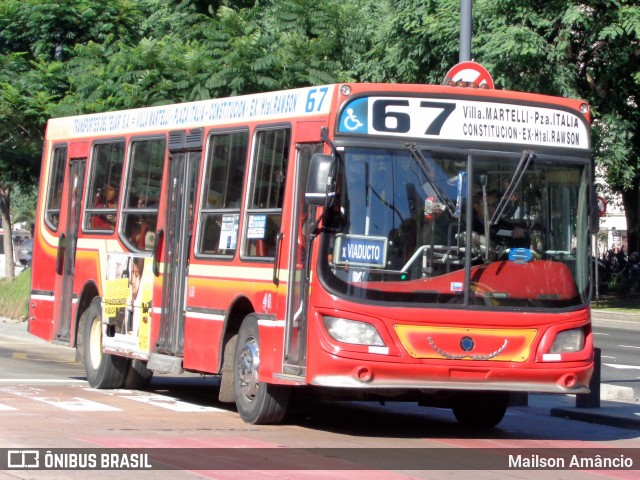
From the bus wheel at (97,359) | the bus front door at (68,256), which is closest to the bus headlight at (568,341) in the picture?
the bus wheel at (97,359)

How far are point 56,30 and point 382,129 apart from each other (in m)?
18.3

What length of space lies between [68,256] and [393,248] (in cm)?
644

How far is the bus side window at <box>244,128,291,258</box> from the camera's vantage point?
1130cm

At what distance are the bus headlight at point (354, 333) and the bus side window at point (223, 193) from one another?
1957mm

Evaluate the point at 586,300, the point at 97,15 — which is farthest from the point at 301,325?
the point at 97,15

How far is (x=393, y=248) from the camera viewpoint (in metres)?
10.4

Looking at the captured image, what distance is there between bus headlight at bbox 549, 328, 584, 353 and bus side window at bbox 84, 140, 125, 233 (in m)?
5.80

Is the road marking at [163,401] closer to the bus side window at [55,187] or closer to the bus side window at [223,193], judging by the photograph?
the bus side window at [223,193]

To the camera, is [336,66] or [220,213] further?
[336,66]

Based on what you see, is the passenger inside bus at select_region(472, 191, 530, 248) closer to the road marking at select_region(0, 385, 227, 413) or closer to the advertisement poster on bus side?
the road marking at select_region(0, 385, 227, 413)

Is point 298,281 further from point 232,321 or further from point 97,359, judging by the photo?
point 97,359

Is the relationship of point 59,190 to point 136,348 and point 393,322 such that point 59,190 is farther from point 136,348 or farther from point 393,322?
point 393,322

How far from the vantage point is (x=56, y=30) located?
2742cm

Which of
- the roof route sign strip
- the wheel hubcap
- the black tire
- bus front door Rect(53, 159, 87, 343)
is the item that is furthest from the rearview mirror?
bus front door Rect(53, 159, 87, 343)
